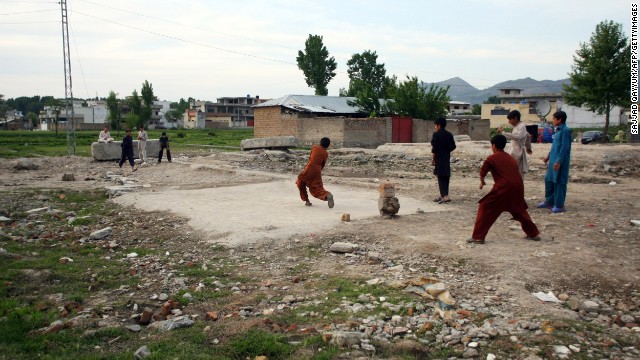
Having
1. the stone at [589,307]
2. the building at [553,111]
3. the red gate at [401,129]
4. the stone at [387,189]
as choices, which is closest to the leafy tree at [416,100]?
the red gate at [401,129]

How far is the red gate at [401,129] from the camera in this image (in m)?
32.0

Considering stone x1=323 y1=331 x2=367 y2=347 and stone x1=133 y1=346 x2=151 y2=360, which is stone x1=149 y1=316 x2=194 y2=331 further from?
stone x1=323 y1=331 x2=367 y2=347

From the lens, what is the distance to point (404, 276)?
18.3 ft

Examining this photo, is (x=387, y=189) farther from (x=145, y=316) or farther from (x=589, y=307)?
(x=145, y=316)

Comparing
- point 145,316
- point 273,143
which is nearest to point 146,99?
point 273,143

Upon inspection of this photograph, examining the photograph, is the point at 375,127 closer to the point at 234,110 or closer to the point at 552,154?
the point at 552,154

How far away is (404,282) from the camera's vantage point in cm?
533

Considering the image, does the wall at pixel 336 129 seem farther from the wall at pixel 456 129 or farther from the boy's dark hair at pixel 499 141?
the boy's dark hair at pixel 499 141

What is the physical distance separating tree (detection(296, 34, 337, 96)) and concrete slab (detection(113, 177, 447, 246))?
141ft

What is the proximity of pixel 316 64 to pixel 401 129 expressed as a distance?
24614 mm

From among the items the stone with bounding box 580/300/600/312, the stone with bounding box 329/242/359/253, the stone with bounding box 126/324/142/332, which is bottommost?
the stone with bounding box 126/324/142/332

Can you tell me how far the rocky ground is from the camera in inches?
165

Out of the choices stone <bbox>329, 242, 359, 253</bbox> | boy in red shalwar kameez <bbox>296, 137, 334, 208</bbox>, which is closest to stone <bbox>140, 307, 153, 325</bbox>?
stone <bbox>329, 242, 359, 253</bbox>

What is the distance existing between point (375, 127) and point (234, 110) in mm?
75251
